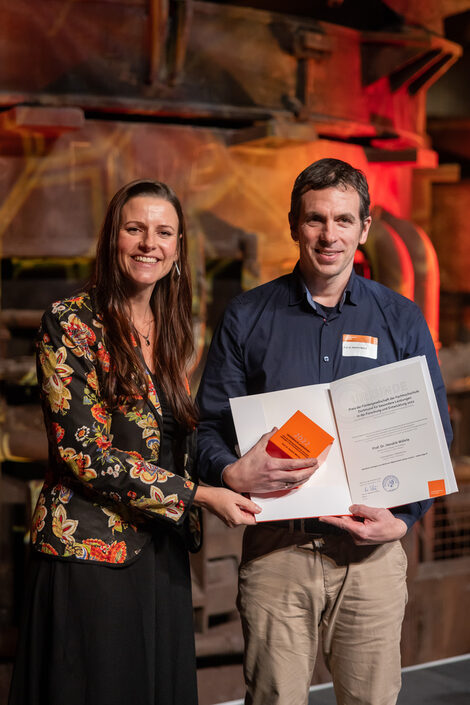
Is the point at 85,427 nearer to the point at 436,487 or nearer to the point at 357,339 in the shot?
the point at 357,339

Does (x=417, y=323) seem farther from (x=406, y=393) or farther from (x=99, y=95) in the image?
(x=99, y=95)

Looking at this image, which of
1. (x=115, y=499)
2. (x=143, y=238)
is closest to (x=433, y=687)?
(x=115, y=499)

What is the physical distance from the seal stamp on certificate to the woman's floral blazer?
439 millimetres

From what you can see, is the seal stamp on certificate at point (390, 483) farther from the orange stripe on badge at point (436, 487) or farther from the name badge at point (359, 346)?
the name badge at point (359, 346)

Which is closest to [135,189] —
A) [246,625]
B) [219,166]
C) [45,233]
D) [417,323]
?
[417,323]

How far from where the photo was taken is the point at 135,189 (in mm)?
1805

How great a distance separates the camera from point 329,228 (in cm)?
180

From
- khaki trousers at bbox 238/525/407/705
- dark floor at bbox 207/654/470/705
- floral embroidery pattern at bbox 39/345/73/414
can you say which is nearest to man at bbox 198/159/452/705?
khaki trousers at bbox 238/525/407/705

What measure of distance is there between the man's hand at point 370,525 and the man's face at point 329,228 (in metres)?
0.56

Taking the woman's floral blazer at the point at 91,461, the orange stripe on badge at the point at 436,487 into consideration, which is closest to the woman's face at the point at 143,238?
the woman's floral blazer at the point at 91,461

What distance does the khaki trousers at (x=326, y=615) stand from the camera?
1.88m

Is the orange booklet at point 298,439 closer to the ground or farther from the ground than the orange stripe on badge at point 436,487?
farther from the ground

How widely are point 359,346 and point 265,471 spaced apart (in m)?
0.39

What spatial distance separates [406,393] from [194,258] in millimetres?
1905
